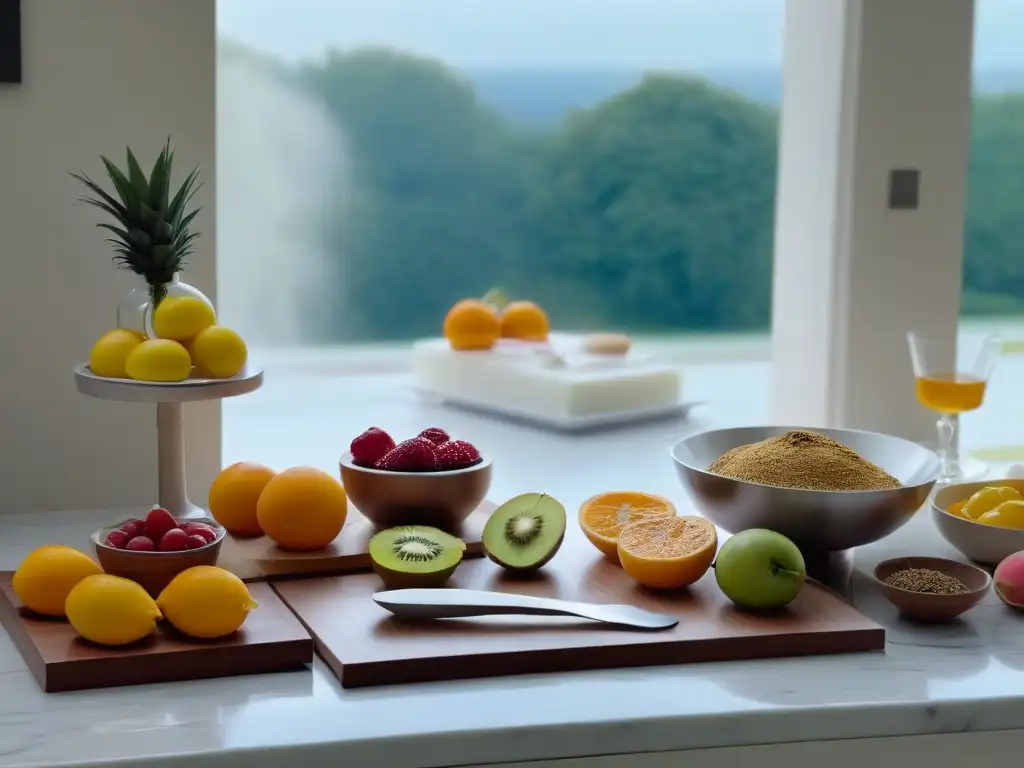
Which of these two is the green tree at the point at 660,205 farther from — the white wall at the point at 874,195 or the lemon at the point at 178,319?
the lemon at the point at 178,319

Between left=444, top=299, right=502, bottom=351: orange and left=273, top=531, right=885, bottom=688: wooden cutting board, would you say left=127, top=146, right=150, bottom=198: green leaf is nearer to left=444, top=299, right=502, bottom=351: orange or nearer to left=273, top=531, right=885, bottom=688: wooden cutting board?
left=273, top=531, right=885, bottom=688: wooden cutting board

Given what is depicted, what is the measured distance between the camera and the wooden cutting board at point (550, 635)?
103 cm

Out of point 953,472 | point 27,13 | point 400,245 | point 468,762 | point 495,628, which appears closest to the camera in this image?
point 468,762

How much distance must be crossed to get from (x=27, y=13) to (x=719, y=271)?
1.63m

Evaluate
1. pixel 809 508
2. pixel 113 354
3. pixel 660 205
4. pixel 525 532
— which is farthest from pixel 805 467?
pixel 660 205

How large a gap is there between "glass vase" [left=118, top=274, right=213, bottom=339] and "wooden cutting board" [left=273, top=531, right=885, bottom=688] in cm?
34

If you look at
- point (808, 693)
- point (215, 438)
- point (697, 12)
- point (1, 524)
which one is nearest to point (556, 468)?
point (215, 438)

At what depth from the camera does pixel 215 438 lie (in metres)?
1.61

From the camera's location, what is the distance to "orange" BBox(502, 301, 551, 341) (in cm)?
232

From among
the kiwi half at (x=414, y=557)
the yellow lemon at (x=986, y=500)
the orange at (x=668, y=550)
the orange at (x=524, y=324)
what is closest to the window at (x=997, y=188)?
the orange at (x=524, y=324)

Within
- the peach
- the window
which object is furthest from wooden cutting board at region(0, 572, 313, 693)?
the window

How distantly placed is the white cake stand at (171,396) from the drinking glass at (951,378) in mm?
943

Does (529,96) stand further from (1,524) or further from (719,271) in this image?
(1,524)

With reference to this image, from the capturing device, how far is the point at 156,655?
1.00 meters
